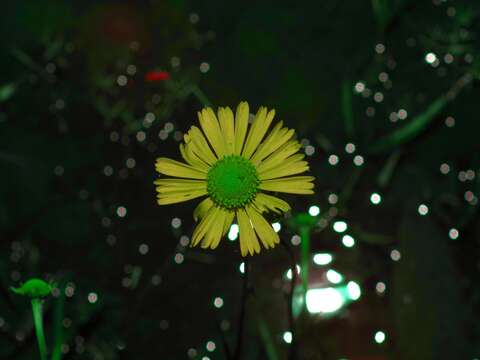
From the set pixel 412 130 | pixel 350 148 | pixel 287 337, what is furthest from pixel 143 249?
pixel 412 130

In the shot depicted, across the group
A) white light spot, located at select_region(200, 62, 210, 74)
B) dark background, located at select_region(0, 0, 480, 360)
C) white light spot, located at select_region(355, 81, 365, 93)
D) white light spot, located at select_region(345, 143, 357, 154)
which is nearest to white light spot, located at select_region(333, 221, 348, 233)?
dark background, located at select_region(0, 0, 480, 360)

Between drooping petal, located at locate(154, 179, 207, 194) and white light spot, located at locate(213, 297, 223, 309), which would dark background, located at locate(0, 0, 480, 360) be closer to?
white light spot, located at locate(213, 297, 223, 309)

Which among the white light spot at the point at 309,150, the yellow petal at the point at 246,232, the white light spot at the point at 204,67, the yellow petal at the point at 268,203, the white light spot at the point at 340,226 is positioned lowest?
the yellow petal at the point at 246,232

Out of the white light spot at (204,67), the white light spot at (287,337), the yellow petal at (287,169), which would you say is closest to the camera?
the yellow petal at (287,169)

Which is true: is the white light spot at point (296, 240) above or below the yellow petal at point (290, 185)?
above

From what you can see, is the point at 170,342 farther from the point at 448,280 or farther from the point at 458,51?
the point at 458,51

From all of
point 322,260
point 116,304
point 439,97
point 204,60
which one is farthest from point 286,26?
point 116,304

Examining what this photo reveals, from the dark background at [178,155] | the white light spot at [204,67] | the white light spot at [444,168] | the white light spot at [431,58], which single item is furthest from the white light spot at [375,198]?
the white light spot at [204,67]

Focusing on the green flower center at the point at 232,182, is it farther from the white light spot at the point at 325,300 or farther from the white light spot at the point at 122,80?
Result: the white light spot at the point at 122,80

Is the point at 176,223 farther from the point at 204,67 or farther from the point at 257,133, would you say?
the point at 257,133
